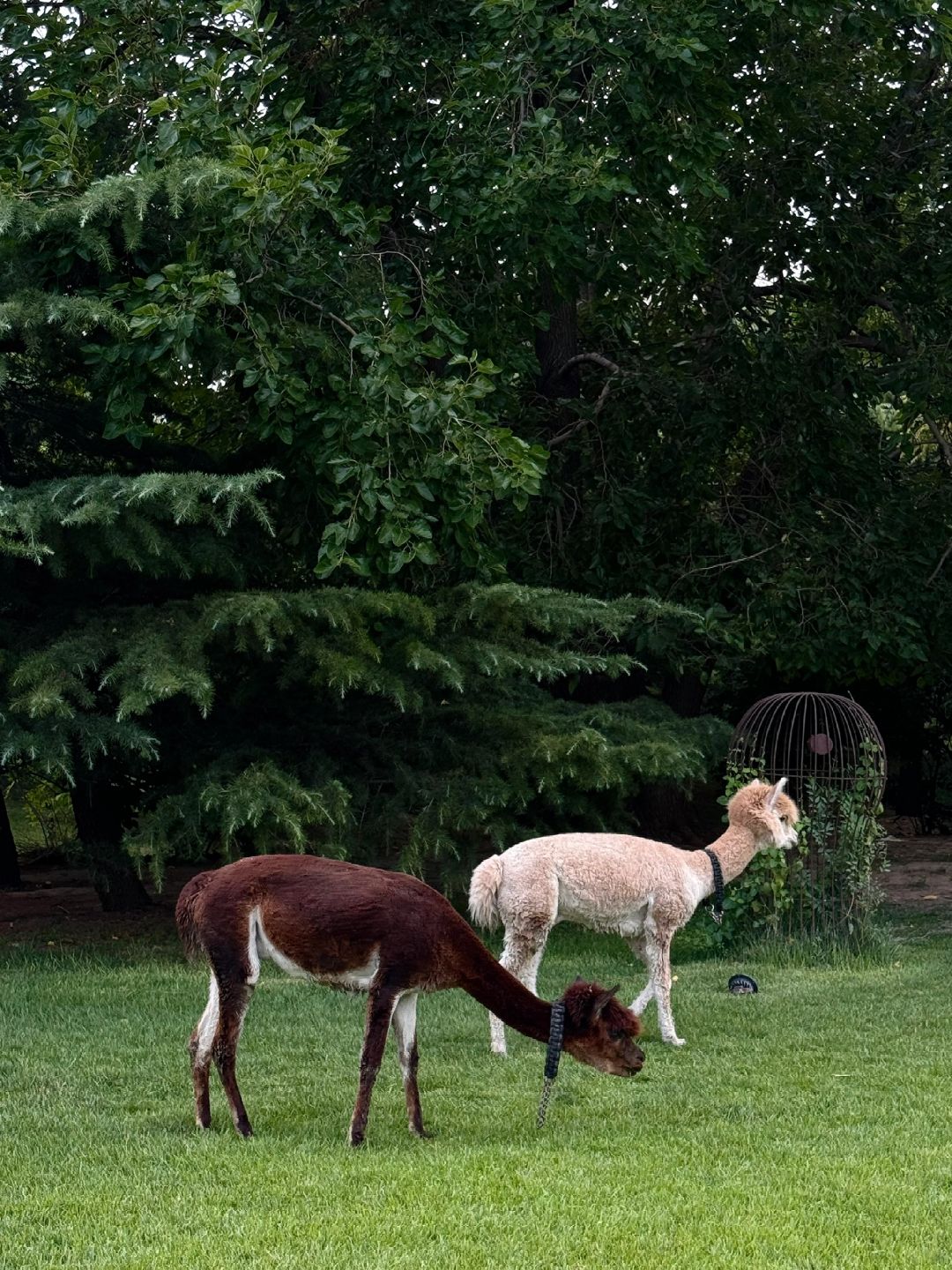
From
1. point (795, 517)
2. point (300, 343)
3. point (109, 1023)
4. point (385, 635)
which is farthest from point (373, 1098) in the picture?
point (795, 517)

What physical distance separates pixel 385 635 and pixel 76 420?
3.25 meters

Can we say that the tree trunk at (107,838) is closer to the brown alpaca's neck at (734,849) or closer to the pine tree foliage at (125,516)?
the pine tree foliage at (125,516)

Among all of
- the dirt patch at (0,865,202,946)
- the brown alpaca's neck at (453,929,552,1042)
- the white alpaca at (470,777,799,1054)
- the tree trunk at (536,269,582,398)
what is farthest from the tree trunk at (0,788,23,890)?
the brown alpaca's neck at (453,929,552,1042)

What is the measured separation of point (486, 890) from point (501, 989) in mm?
1919

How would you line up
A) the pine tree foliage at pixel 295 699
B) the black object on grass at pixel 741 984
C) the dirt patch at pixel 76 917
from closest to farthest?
1. the black object on grass at pixel 741 984
2. the pine tree foliage at pixel 295 699
3. the dirt patch at pixel 76 917

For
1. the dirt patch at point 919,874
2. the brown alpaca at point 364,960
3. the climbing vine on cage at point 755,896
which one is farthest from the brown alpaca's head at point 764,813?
the dirt patch at point 919,874

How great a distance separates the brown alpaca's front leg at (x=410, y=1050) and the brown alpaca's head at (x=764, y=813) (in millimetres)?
3365

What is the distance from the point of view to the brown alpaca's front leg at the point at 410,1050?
703 cm

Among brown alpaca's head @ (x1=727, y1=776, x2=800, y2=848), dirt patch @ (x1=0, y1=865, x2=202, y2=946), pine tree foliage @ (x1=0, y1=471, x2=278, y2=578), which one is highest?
pine tree foliage @ (x1=0, y1=471, x2=278, y2=578)

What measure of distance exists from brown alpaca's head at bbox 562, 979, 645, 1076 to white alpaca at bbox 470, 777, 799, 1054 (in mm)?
2035

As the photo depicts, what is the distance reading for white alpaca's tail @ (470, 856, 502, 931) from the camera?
8.88 m

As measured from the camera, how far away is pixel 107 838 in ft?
46.9

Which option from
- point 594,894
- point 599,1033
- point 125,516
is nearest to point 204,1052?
point 599,1033

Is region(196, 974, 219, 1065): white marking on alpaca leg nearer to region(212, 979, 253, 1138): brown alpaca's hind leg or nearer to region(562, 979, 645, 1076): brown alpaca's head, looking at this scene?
region(212, 979, 253, 1138): brown alpaca's hind leg
